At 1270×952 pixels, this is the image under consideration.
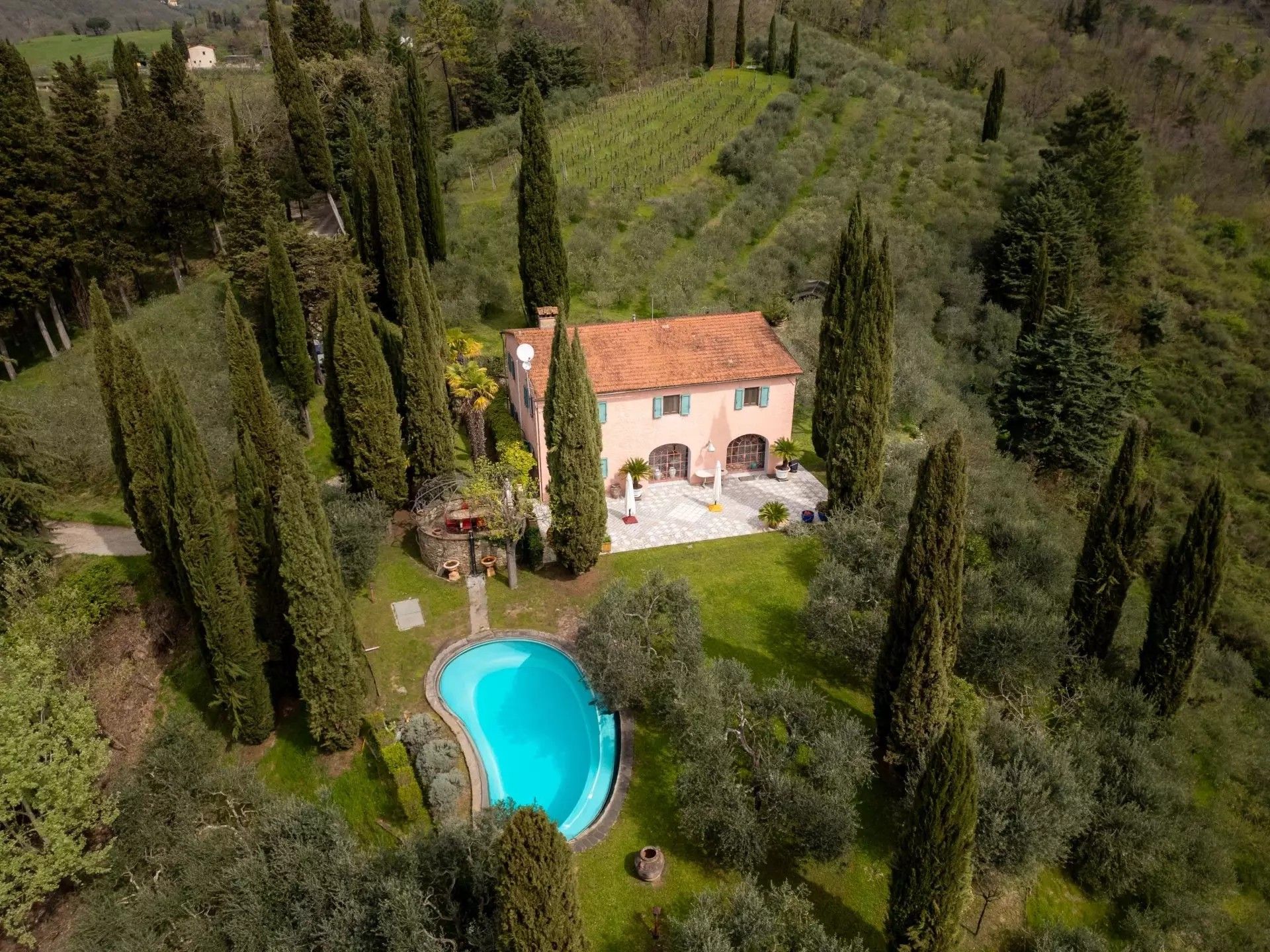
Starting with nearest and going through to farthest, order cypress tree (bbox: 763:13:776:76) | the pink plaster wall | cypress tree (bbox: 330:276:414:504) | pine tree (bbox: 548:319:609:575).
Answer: pine tree (bbox: 548:319:609:575)
cypress tree (bbox: 330:276:414:504)
the pink plaster wall
cypress tree (bbox: 763:13:776:76)

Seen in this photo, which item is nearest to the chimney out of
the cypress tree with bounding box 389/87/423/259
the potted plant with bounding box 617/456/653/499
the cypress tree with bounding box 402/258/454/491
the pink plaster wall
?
the pink plaster wall

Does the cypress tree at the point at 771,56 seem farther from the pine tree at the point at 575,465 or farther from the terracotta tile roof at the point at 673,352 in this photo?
the pine tree at the point at 575,465

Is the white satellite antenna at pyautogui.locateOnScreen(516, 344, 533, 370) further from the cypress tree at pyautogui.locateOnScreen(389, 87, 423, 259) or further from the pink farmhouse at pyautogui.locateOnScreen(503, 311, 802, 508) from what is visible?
the cypress tree at pyautogui.locateOnScreen(389, 87, 423, 259)

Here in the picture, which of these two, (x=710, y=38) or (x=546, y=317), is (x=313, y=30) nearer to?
(x=710, y=38)

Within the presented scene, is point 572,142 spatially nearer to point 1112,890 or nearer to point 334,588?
point 334,588

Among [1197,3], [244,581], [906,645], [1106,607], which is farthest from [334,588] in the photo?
[1197,3]

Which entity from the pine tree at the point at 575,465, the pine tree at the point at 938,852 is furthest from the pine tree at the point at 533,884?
the pine tree at the point at 575,465

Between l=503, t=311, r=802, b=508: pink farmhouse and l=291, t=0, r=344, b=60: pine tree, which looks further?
l=291, t=0, r=344, b=60: pine tree

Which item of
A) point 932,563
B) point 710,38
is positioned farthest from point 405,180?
point 710,38
